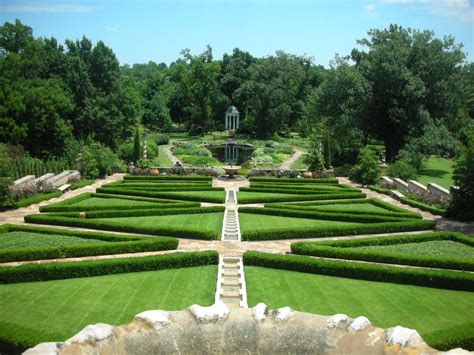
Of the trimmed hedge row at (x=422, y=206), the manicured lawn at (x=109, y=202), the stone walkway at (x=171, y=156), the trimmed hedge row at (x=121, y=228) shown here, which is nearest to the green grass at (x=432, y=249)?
the trimmed hedge row at (x=422, y=206)

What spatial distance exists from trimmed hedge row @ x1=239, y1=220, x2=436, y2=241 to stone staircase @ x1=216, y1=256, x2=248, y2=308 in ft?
9.08

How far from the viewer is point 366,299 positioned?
46.2 feet

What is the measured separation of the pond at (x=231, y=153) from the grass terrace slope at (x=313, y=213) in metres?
18.0

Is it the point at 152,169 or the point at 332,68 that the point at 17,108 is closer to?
the point at 152,169

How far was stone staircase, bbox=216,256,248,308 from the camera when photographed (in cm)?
1402

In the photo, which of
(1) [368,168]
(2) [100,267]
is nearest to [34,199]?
(2) [100,267]

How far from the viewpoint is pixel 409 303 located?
13.9 meters

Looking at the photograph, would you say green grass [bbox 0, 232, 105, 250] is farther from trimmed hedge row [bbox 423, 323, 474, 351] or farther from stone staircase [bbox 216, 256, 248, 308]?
trimmed hedge row [bbox 423, 323, 474, 351]

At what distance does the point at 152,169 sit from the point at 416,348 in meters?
31.9

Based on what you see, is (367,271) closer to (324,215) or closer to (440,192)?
(324,215)

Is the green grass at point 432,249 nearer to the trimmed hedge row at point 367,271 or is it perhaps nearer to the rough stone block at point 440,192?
the trimmed hedge row at point 367,271

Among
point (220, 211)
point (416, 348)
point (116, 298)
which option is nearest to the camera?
point (416, 348)

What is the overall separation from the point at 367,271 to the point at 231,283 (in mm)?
4556

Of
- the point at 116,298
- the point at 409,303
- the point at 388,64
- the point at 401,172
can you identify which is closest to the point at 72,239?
the point at 116,298
